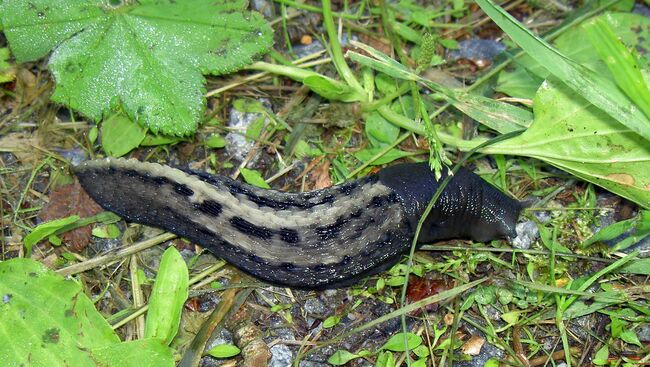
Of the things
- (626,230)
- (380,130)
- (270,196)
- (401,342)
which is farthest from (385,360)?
(626,230)

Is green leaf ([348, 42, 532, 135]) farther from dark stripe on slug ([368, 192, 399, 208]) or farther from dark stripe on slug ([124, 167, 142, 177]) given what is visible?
dark stripe on slug ([124, 167, 142, 177])

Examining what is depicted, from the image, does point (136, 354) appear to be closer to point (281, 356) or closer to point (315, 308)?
point (281, 356)

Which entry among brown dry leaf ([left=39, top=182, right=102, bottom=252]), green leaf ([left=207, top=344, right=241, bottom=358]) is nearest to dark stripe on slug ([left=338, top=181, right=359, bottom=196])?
green leaf ([left=207, top=344, right=241, bottom=358])

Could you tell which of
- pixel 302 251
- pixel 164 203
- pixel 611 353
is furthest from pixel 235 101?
pixel 611 353

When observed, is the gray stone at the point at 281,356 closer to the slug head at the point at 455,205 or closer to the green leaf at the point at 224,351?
the green leaf at the point at 224,351

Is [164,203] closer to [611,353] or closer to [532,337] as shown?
[532,337]

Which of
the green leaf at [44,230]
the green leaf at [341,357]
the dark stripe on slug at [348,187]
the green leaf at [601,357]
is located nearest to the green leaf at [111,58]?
the green leaf at [44,230]

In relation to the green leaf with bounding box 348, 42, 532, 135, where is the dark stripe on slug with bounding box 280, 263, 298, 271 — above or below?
below
